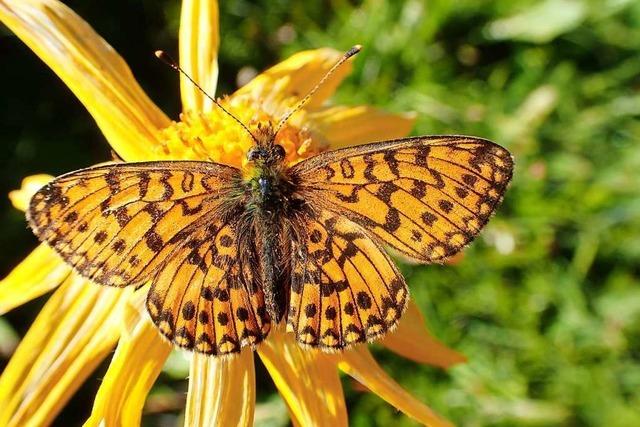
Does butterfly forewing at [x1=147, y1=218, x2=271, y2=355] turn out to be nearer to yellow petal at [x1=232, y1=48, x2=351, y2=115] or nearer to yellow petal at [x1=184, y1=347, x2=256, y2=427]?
yellow petal at [x1=184, y1=347, x2=256, y2=427]

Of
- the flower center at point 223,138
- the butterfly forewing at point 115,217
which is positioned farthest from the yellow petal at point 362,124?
the butterfly forewing at point 115,217

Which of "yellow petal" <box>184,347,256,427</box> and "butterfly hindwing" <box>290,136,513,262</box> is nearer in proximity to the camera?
"butterfly hindwing" <box>290,136,513,262</box>

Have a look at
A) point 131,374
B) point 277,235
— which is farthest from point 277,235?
point 131,374

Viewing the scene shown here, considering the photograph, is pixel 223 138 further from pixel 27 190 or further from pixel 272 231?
pixel 27 190

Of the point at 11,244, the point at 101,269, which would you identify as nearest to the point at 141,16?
the point at 11,244

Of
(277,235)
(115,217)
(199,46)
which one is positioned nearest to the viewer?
(115,217)

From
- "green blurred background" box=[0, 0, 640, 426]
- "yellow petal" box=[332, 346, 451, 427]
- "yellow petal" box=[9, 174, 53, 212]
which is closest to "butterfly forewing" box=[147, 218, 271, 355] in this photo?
"yellow petal" box=[332, 346, 451, 427]
